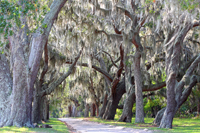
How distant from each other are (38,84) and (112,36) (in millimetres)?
5696

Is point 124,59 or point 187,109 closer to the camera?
point 124,59

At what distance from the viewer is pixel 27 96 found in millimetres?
8742

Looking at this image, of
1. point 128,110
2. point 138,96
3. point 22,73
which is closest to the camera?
point 22,73

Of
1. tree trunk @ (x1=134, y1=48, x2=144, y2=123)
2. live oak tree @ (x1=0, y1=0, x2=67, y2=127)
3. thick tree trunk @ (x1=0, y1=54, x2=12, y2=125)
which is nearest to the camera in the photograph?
live oak tree @ (x1=0, y1=0, x2=67, y2=127)

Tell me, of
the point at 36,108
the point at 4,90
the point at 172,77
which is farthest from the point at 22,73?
the point at 172,77

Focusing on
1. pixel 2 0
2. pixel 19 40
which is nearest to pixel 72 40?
pixel 19 40

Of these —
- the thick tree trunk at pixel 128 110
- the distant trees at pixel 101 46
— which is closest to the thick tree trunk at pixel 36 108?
the distant trees at pixel 101 46

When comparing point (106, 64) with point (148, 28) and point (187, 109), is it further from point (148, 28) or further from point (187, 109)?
point (187, 109)

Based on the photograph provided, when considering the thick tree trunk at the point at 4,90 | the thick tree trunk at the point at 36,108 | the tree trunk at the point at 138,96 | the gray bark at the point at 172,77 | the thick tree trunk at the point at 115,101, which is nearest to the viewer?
the thick tree trunk at the point at 4,90

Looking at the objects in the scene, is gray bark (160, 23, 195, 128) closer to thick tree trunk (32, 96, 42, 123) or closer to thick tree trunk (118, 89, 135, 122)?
thick tree trunk (118, 89, 135, 122)

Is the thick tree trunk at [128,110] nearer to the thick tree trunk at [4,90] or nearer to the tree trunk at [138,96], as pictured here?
the tree trunk at [138,96]

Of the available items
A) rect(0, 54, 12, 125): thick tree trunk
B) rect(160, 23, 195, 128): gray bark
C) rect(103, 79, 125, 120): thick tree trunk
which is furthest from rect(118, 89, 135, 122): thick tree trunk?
rect(0, 54, 12, 125): thick tree trunk

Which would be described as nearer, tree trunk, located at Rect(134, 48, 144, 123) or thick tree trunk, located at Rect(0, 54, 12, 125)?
thick tree trunk, located at Rect(0, 54, 12, 125)

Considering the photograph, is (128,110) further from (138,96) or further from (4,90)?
(4,90)
